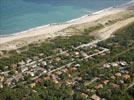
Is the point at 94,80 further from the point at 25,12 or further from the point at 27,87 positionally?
the point at 25,12

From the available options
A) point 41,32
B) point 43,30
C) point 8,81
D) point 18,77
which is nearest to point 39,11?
point 43,30

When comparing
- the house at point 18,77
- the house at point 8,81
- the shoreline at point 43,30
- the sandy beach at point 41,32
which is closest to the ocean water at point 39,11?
the shoreline at point 43,30

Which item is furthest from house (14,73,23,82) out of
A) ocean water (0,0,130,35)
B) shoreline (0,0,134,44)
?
ocean water (0,0,130,35)

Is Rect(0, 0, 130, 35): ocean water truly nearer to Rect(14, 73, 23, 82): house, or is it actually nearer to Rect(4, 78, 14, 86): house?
Rect(14, 73, 23, 82): house

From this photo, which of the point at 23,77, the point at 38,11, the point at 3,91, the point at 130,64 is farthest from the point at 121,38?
the point at 38,11

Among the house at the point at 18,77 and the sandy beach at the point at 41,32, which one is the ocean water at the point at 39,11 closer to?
the sandy beach at the point at 41,32

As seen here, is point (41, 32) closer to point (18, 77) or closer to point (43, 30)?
point (43, 30)

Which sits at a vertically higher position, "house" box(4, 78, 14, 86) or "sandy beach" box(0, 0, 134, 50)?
"sandy beach" box(0, 0, 134, 50)

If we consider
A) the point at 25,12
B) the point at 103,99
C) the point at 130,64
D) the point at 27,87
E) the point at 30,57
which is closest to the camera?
the point at 103,99
